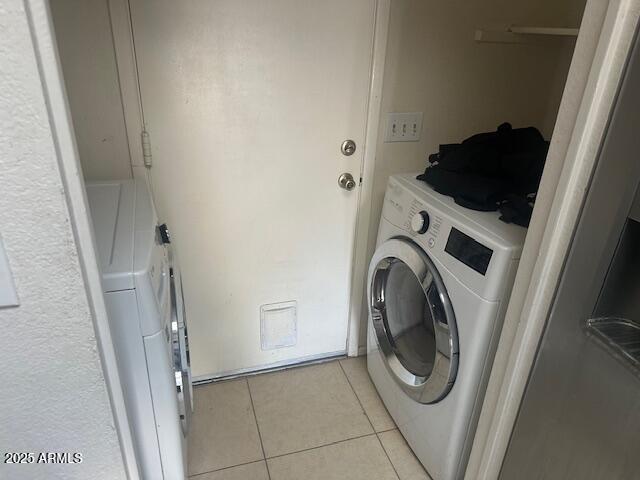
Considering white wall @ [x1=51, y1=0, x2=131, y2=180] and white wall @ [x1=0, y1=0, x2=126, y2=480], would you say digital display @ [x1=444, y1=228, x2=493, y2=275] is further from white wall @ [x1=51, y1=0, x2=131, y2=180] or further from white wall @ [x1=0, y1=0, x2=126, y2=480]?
white wall @ [x1=51, y1=0, x2=131, y2=180]

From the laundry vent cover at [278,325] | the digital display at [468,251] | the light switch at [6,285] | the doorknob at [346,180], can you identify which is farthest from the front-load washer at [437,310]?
the light switch at [6,285]

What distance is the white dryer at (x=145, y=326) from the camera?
893 mm

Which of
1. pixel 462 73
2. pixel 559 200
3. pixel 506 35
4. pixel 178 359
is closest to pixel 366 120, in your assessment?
pixel 462 73

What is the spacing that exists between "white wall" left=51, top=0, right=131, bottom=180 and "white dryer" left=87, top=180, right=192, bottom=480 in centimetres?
23

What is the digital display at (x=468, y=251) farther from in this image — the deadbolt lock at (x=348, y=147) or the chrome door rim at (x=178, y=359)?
the chrome door rim at (x=178, y=359)

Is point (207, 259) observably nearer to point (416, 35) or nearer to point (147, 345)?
point (147, 345)

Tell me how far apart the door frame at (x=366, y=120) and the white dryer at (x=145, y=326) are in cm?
29

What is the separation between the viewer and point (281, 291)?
1.83 metres

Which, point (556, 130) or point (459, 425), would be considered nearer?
point (556, 130)

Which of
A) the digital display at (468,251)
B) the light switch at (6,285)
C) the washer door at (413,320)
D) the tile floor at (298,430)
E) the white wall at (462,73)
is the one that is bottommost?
the tile floor at (298,430)

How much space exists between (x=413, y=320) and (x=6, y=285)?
1319mm

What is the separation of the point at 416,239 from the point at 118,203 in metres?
0.87

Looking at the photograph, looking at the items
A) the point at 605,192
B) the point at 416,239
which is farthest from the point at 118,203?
the point at 605,192

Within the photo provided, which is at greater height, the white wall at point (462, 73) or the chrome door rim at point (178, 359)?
the white wall at point (462, 73)
